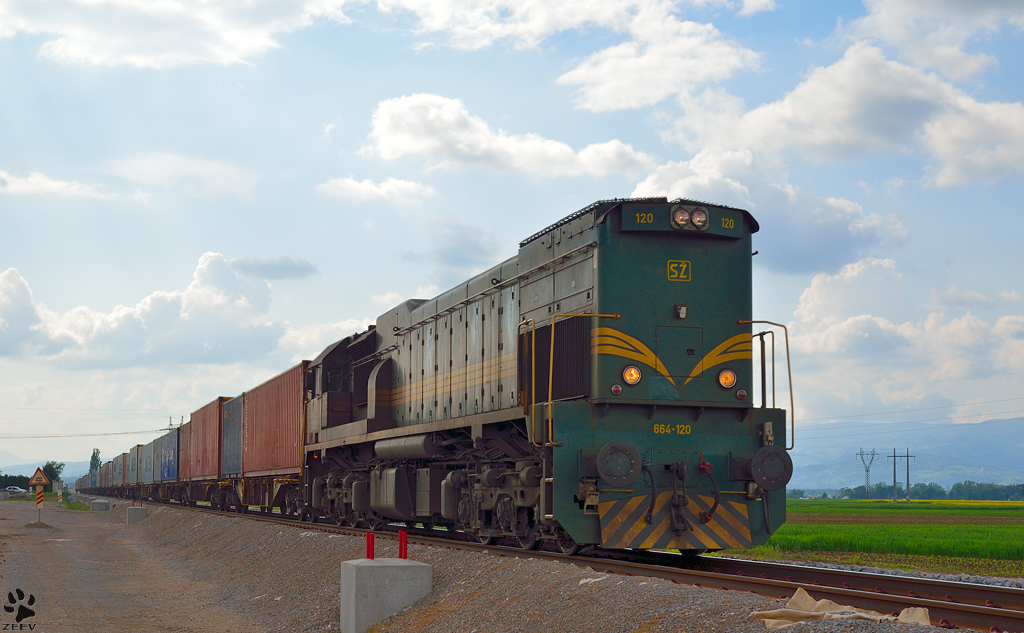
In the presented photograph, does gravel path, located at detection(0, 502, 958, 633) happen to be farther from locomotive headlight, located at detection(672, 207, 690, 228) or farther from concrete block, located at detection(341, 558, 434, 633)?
locomotive headlight, located at detection(672, 207, 690, 228)

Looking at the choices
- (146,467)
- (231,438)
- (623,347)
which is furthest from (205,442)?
(623,347)

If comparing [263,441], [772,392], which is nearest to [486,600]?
[772,392]

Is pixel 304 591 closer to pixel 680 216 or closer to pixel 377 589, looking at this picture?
pixel 377 589

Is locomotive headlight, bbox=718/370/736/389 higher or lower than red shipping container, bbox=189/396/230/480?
higher

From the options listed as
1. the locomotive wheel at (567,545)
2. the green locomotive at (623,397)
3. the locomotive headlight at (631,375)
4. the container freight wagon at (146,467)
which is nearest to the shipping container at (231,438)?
the green locomotive at (623,397)

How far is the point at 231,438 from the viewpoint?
100 feet

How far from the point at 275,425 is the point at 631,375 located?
1524 cm

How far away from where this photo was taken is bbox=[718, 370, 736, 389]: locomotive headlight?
11.2 metres

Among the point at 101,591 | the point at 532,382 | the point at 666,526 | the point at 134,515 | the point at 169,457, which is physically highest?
the point at 532,382

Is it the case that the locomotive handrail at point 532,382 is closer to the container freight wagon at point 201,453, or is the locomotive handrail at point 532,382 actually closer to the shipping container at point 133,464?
the container freight wagon at point 201,453

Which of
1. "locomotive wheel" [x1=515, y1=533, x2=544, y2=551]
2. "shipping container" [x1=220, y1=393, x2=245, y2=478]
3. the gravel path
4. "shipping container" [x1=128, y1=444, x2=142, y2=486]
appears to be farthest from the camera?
"shipping container" [x1=128, y1=444, x2=142, y2=486]

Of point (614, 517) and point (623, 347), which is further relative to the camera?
point (623, 347)

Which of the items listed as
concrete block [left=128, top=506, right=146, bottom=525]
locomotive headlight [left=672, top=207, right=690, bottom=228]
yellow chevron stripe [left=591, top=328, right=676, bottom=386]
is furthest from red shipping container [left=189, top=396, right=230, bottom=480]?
locomotive headlight [left=672, top=207, right=690, bottom=228]

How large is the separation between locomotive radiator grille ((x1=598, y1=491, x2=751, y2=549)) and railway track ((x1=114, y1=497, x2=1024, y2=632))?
32cm
